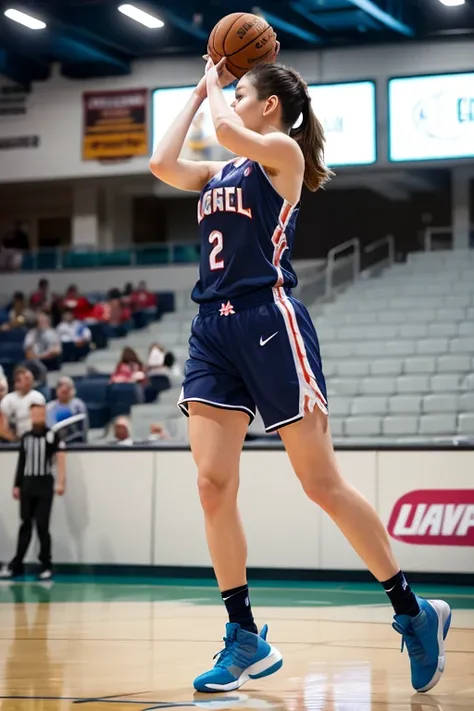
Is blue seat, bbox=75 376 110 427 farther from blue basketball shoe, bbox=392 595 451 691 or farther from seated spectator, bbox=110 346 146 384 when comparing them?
blue basketball shoe, bbox=392 595 451 691

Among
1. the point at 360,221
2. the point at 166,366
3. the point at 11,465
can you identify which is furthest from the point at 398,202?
the point at 11,465

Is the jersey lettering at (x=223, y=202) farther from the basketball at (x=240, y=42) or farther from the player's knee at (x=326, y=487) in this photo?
the player's knee at (x=326, y=487)

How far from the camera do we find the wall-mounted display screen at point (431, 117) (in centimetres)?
1633

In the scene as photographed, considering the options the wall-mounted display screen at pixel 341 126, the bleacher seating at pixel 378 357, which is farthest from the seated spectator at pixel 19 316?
the wall-mounted display screen at pixel 341 126

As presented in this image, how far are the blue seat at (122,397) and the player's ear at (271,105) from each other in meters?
10.8

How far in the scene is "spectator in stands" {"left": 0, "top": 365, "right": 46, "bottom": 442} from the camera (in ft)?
35.8

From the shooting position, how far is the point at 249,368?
3717mm

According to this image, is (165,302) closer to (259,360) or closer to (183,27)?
(183,27)

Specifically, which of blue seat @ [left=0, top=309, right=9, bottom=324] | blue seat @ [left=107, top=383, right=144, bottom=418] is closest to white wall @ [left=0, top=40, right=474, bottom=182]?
blue seat @ [left=0, top=309, right=9, bottom=324]

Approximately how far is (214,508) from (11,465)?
21.6 feet

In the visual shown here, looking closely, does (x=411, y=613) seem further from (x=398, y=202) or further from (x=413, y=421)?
(x=398, y=202)

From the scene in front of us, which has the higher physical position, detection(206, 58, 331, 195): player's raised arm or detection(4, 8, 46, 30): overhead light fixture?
detection(4, 8, 46, 30): overhead light fixture

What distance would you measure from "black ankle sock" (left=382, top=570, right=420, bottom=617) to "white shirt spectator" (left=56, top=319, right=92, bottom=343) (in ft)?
46.4

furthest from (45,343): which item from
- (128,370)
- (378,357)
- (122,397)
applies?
(378,357)
